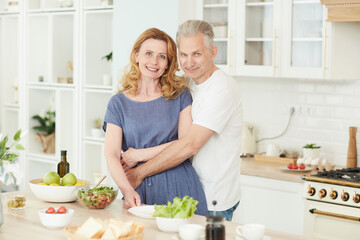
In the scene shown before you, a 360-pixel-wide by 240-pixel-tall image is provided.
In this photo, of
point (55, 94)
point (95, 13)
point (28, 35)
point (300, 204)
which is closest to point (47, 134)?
point (55, 94)

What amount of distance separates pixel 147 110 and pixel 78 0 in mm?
2770

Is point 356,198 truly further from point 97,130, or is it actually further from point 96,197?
point 97,130

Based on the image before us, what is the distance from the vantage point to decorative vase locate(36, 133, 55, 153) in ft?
20.5

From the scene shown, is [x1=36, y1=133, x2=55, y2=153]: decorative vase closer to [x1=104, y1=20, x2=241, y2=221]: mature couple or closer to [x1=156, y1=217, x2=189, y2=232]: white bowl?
[x1=104, y1=20, x2=241, y2=221]: mature couple

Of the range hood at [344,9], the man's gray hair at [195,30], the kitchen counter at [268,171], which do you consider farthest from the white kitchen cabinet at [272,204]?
the man's gray hair at [195,30]

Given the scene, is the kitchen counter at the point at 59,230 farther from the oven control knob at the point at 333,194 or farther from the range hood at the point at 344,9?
the range hood at the point at 344,9

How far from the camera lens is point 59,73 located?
238 inches

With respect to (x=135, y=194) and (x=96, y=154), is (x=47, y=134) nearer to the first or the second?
(x=96, y=154)

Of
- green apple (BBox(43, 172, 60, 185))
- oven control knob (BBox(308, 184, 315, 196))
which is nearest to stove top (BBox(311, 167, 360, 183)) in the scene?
oven control knob (BBox(308, 184, 315, 196))

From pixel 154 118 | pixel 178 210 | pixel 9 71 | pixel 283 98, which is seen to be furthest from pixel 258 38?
pixel 9 71

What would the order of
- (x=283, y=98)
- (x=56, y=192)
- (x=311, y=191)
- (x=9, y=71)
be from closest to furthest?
1. (x=56, y=192)
2. (x=311, y=191)
3. (x=283, y=98)
4. (x=9, y=71)

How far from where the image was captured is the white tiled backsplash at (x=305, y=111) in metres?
4.61

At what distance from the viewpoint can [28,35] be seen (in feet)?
20.3

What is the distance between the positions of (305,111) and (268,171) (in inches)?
30.2
